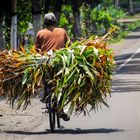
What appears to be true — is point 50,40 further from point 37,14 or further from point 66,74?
point 37,14

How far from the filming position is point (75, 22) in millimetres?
43594

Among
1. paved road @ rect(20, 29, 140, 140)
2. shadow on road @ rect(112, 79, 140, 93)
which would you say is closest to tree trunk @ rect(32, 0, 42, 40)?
shadow on road @ rect(112, 79, 140, 93)

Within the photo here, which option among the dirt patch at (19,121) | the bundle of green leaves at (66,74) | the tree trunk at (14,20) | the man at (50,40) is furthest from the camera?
the tree trunk at (14,20)

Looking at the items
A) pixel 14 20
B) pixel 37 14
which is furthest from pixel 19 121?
pixel 37 14

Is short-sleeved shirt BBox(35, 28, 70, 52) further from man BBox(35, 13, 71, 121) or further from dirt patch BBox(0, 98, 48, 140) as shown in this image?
dirt patch BBox(0, 98, 48, 140)

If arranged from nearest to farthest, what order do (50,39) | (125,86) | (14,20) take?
(50,39)
(125,86)
(14,20)

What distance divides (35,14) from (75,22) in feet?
64.6

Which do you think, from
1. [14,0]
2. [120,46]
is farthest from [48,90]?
[120,46]

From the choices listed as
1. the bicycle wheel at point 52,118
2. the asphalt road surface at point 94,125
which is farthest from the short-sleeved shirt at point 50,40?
the asphalt road surface at point 94,125

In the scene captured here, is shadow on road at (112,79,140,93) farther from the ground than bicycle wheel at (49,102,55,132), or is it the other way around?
shadow on road at (112,79,140,93)

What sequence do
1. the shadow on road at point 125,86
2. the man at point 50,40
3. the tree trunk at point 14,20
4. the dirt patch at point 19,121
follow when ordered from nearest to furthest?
the dirt patch at point 19,121
the man at point 50,40
the shadow on road at point 125,86
the tree trunk at point 14,20

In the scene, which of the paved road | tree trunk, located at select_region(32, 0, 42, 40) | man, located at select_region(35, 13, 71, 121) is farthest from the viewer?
tree trunk, located at select_region(32, 0, 42, 40)

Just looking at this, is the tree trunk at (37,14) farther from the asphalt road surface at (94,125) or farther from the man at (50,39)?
the man at (50,39)

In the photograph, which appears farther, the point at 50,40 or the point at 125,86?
the point at 125,86
